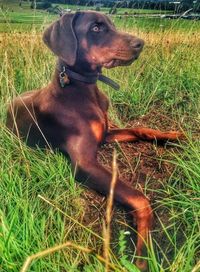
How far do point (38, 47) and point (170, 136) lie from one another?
2.89 m

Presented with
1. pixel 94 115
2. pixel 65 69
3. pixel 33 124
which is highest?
pixel 65 69

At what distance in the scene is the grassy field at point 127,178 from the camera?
8.18 feet

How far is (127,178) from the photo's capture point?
3.35 m

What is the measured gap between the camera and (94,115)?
3.25 metres

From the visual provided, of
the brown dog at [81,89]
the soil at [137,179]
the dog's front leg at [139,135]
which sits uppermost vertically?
the brown dog at [81,89]

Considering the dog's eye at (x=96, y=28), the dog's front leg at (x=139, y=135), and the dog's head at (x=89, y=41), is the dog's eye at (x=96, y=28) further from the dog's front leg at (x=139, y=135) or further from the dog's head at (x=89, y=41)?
the dog's front leg at (x=139, y=135)

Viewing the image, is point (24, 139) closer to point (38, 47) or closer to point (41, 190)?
point (41, 190)

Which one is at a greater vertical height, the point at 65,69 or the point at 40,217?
the point at 65,69

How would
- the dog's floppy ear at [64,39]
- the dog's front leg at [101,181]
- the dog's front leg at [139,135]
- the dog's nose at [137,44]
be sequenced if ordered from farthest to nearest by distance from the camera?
the dog's front leg at [139,135]
the dog's floppy ear at [64,39]
the dog's nose at [137,44]
the dog's front leg at [101,181]

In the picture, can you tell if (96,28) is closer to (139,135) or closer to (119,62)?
(119,62)

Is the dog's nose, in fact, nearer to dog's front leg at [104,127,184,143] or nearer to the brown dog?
the brown dog

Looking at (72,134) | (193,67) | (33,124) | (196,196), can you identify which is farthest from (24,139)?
(193,67)

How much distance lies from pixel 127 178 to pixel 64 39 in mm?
895

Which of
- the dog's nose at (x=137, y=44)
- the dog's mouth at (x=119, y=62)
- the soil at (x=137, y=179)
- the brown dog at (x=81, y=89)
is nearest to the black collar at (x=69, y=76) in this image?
the brown dog at (x=81, y=89)
